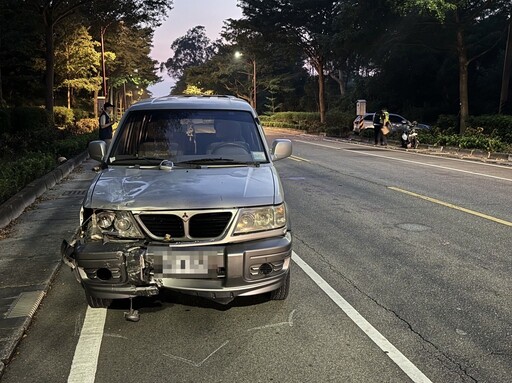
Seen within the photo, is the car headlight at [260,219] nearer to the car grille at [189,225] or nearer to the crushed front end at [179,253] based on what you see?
the crushed front end at [179,253]

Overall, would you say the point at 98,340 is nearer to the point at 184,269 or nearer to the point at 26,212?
the point at 184,269

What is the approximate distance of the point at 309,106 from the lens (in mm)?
59938

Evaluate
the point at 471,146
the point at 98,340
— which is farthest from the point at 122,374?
the point at 471,146

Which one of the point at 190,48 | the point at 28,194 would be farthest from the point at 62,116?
the point at 190,48

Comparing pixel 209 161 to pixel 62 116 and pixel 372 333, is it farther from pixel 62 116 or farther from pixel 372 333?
pixel 62 116

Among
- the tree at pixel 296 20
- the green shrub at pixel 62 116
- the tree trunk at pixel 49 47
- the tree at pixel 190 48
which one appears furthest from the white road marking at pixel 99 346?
the tree at pixel 190 48

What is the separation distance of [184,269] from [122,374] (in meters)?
0.82

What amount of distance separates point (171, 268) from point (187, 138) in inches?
76.0

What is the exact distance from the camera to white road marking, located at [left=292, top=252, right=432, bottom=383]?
3316 mm

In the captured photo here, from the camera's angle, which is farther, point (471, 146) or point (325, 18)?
point (325, 18)

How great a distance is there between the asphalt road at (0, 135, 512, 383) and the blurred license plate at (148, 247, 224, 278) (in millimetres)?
561

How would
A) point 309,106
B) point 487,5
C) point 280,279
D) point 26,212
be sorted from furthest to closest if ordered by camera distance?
point 309,106 → point 487,5 → point 26,212 → point 280,279

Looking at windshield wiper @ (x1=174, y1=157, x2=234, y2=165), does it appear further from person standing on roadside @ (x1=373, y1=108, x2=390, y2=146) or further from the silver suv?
person standing on roadside @ (x1=373, y1=108, x2=390, y2=146)

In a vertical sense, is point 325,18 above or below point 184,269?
above
